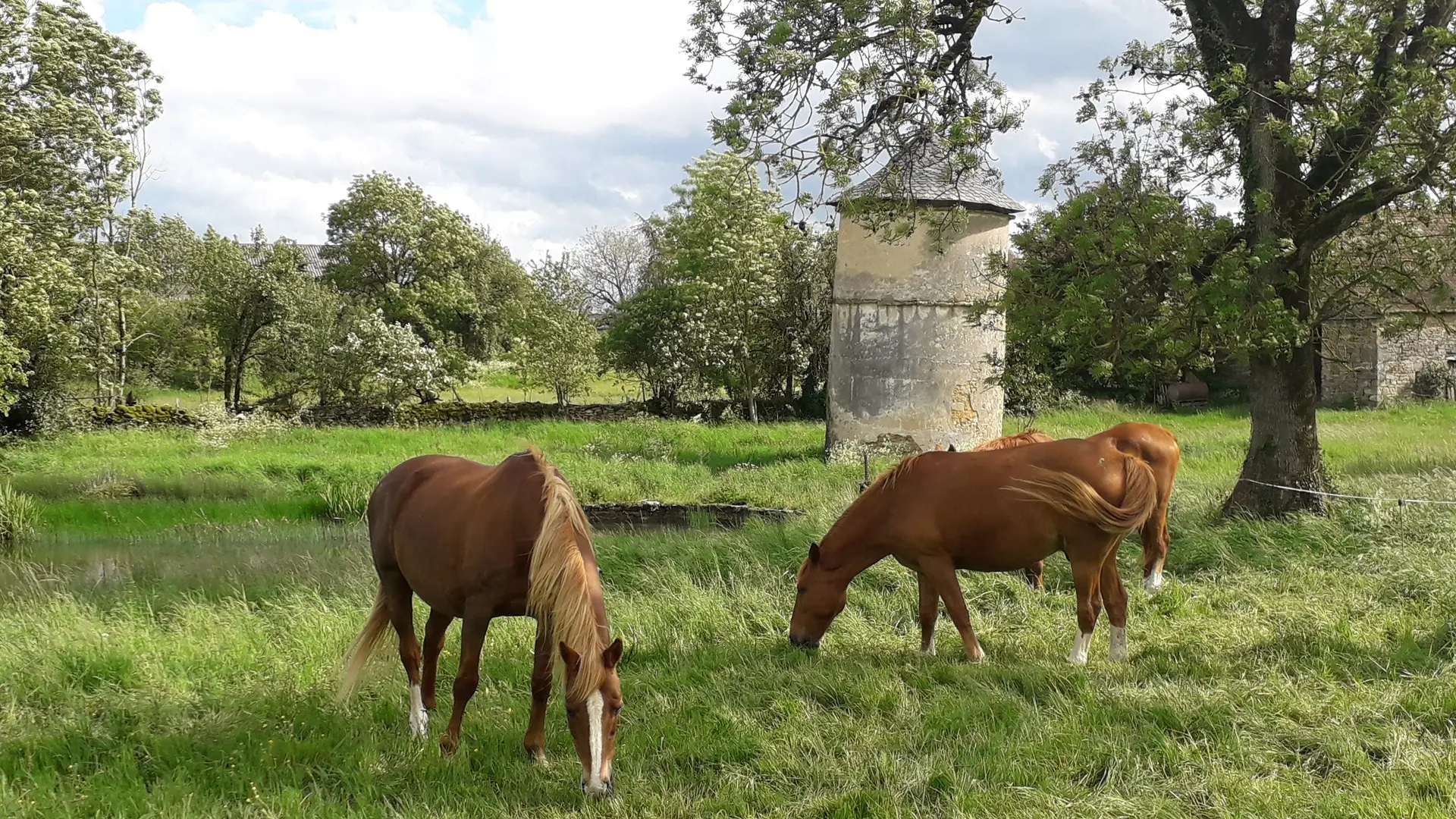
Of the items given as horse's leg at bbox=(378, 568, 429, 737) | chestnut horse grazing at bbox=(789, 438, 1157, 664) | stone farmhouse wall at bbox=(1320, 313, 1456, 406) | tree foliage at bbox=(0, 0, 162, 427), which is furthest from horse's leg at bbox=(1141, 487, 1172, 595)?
stone farmhouse wall at bbox=(1320, 313, 1456, 406)

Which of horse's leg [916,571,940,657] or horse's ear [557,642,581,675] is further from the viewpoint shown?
horse's leg [916,571,940,657]

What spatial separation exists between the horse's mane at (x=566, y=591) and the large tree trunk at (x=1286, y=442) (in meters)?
8.04

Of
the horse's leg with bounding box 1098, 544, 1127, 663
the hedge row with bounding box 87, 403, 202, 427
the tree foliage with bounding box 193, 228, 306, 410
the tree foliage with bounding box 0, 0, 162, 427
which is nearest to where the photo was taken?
the horse's leg with bounding box 1098, 544, 1127, 663

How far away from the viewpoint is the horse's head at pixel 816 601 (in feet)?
21.3

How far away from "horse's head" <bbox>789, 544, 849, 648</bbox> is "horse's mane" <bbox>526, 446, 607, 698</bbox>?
2170 millimetres

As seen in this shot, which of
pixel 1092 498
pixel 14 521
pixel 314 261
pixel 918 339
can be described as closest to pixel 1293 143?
pixel 1092 498

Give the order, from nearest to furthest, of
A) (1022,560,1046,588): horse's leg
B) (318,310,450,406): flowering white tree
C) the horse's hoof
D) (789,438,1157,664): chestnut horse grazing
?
the horse's hoof, (789,438,1157,664): chestnut horse grazing, (1022,560,1046,588): horse's leg, (318,310,450,406): flowering white tree

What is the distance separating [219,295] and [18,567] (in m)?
17.4

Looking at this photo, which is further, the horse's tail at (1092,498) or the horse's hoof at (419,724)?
the horse's tail at (1092,498)

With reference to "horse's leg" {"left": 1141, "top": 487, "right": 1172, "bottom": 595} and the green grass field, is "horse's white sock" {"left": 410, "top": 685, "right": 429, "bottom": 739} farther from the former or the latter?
"horse's leg" {"left": 1141, "top": 487, "right": 1172, "bottom": 595}

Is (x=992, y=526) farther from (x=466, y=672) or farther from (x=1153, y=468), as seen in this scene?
(x=466, y=672)

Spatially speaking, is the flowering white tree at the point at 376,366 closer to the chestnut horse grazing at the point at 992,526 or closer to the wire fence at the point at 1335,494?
the wire fence at the point at 1335,494

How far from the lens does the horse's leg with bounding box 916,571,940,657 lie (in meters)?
6.42

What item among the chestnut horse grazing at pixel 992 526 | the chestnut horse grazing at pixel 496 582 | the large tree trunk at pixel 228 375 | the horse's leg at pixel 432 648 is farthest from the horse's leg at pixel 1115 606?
the large tree trunk at pixel 228 375
